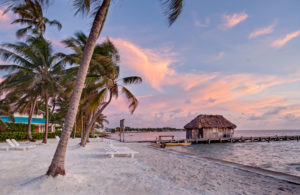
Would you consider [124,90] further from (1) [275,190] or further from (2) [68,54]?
(1) [275,190]

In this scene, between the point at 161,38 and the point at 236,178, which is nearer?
the point at 236,178

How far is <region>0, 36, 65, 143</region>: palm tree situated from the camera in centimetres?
1688

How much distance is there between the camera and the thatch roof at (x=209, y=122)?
37.4 meters

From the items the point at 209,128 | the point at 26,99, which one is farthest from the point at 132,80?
the point at 209,128

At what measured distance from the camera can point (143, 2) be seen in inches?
262

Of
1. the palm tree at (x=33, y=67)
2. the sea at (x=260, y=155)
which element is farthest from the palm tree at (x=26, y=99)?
the sea at (x=260, y=155)

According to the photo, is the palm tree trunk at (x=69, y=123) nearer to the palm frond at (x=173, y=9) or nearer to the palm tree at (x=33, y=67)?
the palm frond at (x=173, y=9)

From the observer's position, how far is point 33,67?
18.4 m

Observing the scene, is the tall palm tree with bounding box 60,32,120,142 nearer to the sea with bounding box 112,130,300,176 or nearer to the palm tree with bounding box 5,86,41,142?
the palm tree with bounding box 5,86,41,142

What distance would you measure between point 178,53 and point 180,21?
748cm

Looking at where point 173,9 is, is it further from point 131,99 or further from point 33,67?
point 33,67

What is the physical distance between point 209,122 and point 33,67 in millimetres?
30932

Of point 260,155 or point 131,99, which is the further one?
point 260,155

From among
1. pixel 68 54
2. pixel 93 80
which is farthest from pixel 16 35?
pixel 93 80
